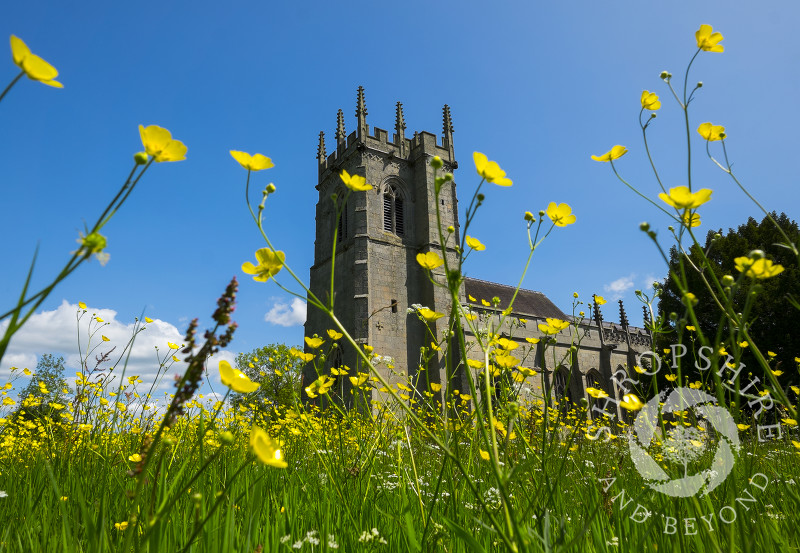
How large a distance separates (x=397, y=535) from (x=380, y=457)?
1.82 meters

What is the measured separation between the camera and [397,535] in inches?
66.1

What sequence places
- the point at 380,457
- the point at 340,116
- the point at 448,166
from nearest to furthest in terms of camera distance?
the point at 380,457, the point at 448,166, the point at 340,116

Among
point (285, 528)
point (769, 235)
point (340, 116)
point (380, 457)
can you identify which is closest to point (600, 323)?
point (769, 235)

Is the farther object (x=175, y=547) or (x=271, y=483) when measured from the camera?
(x=271, y=483)

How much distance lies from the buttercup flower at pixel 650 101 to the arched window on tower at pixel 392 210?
1860cm

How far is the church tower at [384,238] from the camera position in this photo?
1802cm

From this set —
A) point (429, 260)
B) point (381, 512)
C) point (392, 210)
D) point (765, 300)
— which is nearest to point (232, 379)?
point (429, 260)

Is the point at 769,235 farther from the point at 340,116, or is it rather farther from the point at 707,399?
the point at 707,399

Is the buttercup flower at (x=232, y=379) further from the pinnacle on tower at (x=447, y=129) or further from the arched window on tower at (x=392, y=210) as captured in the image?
the pinnacle on tower at (x=447, y=129)

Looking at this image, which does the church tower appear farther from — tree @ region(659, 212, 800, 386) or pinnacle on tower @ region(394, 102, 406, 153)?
tree @ region(659, 212, 800, 386)

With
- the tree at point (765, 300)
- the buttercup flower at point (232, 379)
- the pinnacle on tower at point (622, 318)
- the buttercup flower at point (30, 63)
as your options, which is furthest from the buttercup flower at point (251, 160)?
the pinnacle on tower at point (622, 318)

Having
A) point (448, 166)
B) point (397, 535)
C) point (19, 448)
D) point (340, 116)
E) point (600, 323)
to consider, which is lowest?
point (397, 535)

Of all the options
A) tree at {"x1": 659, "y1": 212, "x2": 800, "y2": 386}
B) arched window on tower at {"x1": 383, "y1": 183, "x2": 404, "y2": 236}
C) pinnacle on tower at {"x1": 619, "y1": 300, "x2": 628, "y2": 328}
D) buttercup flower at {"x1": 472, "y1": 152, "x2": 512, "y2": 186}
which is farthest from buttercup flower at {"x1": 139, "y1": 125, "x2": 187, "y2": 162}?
pinnacle on tower at {"x1": 619, "y1": 300, "x2": 628, "y2": 328}

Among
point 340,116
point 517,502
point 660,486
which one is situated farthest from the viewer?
point 340,116
